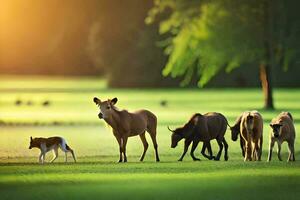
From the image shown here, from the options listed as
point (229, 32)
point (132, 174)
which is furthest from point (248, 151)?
point (229, 32)

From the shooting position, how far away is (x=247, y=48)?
45219 millimetres

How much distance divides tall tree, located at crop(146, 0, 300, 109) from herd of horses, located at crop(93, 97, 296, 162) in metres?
21.9

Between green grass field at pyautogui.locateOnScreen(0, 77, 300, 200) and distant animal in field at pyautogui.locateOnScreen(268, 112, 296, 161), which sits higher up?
distant animal in field at pyautogui.locateOnScreen(268, 112, 296, 161)

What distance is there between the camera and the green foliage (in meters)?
44.9

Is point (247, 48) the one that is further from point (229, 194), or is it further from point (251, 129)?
point (229, 194)

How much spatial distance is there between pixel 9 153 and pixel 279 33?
2260cm

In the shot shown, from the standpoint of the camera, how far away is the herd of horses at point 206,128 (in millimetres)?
21469

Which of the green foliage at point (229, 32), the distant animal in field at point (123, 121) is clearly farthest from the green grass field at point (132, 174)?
the green foliage at point (229, 32)

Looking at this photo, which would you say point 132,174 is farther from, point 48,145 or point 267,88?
point 267,88

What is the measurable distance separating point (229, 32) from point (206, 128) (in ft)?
75.7

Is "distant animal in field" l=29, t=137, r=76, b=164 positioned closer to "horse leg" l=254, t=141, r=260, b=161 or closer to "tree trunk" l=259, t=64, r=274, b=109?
"horse leg" l=254, t=141, r=260, b=161

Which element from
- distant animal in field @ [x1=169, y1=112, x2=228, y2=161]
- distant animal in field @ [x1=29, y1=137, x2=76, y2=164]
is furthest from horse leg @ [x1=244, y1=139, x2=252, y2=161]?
distant animal in field @ [x1=29, y1=137, x2=76, y2=164]

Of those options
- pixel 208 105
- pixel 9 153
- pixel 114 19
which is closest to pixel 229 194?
pixel 9 153

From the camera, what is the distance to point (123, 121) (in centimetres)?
2205
